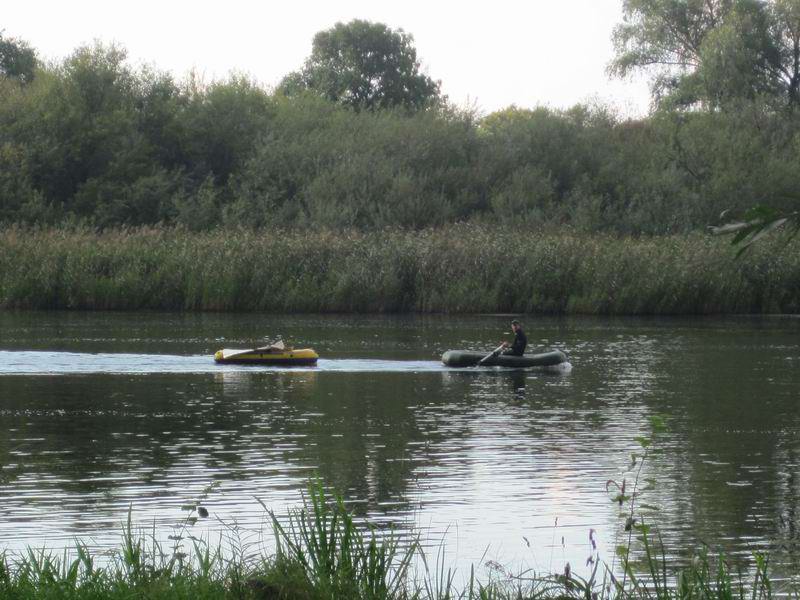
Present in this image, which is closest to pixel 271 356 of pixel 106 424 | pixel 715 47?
pixel 106 424

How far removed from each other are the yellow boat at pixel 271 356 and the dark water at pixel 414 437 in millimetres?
243

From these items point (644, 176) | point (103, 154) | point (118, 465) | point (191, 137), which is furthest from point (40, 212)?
point (118, 465)

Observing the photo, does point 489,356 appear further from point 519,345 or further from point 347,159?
point 347,159

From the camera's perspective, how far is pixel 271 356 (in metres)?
26.9

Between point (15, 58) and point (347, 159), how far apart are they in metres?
31.7

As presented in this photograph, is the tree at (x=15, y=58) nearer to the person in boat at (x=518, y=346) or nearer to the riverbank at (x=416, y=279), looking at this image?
the riverbank at (x=416, y=279)

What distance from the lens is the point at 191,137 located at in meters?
61.4

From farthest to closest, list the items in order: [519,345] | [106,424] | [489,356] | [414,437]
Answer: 1. [519,345]
2. [489,356]
3. [106,424]
4. [414,437]

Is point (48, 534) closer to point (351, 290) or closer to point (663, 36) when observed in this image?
point (351, 290)

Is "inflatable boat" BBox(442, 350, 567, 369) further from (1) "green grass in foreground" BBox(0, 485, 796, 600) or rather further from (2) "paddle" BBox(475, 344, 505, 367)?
(1) "green grass in foreground" BBox(0, 485, 796, 600)

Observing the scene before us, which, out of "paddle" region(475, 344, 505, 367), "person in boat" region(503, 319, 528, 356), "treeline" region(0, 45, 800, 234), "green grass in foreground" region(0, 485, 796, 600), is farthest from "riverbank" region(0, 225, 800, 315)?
"green grass in foreground" region(0, 485, 796, 600)

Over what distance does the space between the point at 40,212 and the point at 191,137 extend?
9.04 metres

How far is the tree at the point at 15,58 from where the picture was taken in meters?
79.3

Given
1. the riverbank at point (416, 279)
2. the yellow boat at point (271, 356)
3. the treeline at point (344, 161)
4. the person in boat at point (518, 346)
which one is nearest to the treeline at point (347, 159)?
the treeline at point (344, 161)
